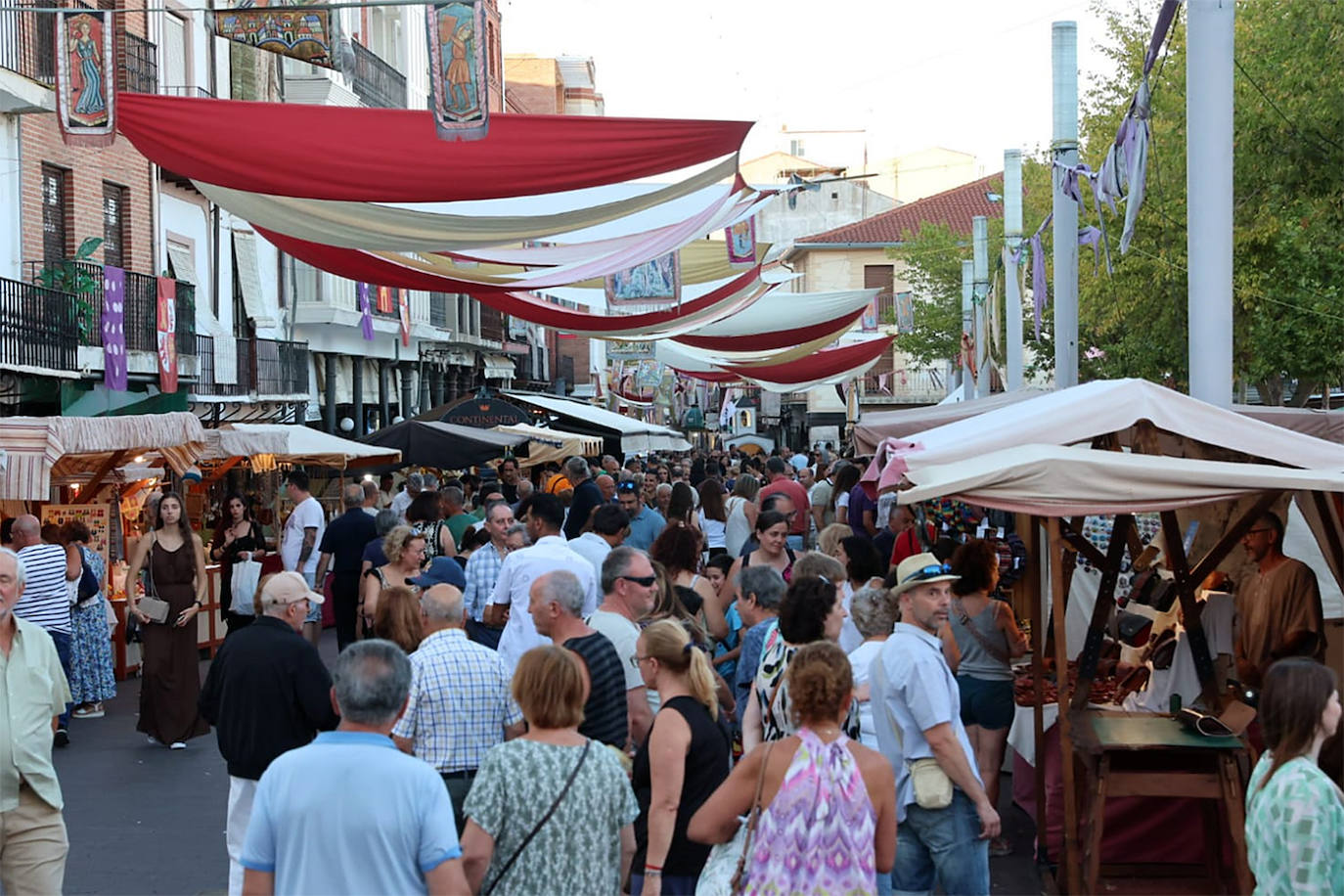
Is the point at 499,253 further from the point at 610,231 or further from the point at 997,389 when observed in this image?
the point at 997,389

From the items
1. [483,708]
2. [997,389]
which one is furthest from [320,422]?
[483,708]

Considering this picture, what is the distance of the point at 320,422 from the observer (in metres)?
32.4

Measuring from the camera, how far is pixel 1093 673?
24.0 ft

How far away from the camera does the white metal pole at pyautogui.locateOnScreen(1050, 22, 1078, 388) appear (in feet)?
47.8

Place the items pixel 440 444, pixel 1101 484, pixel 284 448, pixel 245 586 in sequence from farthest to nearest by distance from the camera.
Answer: pixel 440 444 → pixel 284 448 → pixel 245 586 → pixel 1101 484

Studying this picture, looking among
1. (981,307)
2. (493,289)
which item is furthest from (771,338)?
(493,289)

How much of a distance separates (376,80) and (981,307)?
48.3 ft

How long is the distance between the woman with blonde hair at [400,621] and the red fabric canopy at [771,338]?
16.1 metres

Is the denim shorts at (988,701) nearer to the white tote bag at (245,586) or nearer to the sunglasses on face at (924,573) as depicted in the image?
the sunglasses on face at (924,573)

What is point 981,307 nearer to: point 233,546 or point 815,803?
point 233,546

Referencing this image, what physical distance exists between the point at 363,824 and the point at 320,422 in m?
28.9

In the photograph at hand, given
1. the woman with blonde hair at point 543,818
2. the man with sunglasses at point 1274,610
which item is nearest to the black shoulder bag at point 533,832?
the woman with blonde hair at point 543,818

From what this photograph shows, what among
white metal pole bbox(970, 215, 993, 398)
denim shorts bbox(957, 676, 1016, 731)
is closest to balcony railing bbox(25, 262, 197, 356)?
white metal pole bbox(970, 215, 993, 398)

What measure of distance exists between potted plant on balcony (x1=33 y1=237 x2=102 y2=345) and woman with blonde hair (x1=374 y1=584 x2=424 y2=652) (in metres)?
15.3
